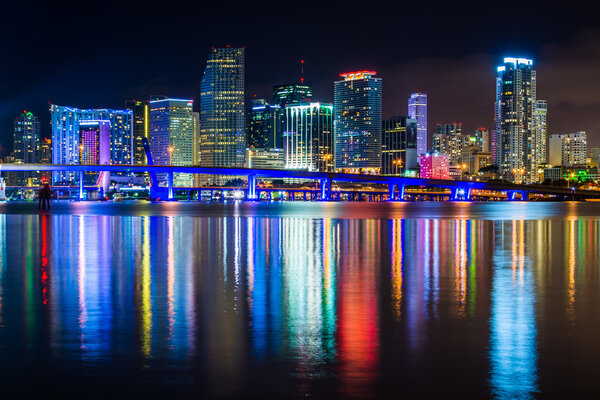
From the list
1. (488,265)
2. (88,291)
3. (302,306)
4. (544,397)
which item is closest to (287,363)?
(544,397)

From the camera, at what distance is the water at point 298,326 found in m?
7.98

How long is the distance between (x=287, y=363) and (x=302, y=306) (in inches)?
171

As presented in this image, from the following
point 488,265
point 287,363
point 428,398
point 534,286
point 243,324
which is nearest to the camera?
point 428,398

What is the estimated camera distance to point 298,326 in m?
11.1

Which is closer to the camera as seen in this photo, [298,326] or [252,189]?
[298,326]

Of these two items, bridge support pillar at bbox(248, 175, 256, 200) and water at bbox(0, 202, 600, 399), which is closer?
water at bbox(0, 202, 600, 399)

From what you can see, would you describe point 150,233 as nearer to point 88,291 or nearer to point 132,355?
point 88,291

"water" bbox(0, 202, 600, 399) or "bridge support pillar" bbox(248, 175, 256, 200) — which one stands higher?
"bridge support pillar" bbox(248, 175, 256, 200)

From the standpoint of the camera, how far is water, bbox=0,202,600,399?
7977 millimetres

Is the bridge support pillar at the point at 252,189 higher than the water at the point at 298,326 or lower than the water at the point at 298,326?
higher

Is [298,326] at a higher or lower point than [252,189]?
lower

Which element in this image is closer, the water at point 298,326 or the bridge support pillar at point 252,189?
the water at point 298,326

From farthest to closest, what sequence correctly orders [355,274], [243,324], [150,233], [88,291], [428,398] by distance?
[150,233] → [355,274] → [88,291] → [243,324] → [428,398]

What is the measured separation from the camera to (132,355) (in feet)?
29.9
